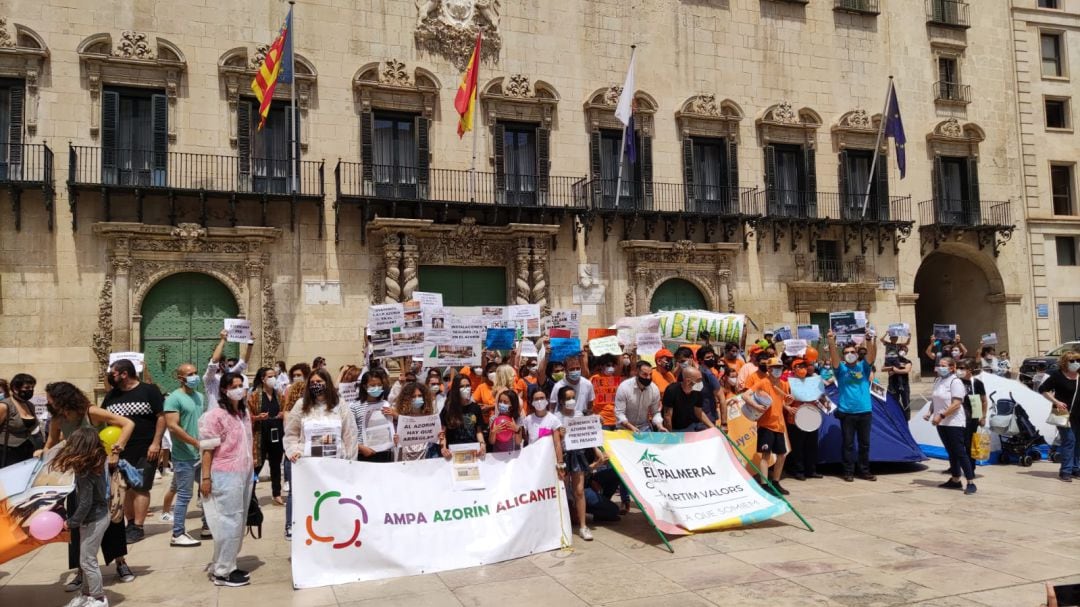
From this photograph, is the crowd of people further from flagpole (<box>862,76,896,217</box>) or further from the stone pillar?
flagpole (<box>862,76,896,217</box>)

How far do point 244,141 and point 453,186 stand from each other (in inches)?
212

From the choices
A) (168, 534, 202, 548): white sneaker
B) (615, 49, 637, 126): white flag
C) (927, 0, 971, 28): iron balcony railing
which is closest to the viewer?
(168, 534, 202, 548): white sneaker

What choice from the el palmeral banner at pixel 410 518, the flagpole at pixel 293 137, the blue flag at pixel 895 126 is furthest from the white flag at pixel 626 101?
the el palmeral banner at pixel 410 518

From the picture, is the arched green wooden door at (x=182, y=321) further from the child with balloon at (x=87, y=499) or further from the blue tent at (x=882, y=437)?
the blue tent at (x=882, y=437)

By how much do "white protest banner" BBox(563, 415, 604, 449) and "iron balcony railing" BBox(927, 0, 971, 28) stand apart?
25.7 metres

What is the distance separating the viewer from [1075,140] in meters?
29.6

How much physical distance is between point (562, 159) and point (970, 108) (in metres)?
15.9

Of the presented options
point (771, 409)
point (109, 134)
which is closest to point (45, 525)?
point (771, 409)

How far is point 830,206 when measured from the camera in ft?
83.7

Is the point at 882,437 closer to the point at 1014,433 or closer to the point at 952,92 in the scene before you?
the point at 1014,433

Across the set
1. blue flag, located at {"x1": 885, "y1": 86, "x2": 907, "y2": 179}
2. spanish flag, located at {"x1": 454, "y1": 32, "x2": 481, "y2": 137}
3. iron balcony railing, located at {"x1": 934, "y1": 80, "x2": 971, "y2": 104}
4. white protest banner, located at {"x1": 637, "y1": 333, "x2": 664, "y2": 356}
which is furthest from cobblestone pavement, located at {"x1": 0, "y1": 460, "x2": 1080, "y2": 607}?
iron balcony railing, located at {"x1": 934, "y1": 80, "x2": 971, "y2": 104}

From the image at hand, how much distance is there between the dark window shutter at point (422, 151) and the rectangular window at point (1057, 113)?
23917mm

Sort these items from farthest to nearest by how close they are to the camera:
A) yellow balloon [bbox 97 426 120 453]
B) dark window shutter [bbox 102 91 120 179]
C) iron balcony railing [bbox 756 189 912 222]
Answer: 1. iron balcony railing [bbox 756 189 912 222]
2. dark window shutter [bbox 102 91 120 179]
3. yellow balloon [bbox 97 426 120 453]

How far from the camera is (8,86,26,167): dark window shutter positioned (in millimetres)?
17672
